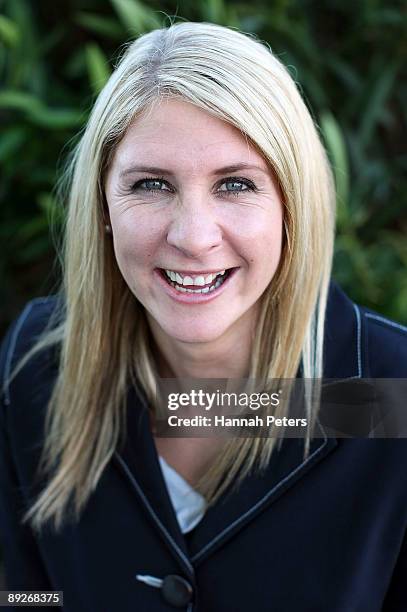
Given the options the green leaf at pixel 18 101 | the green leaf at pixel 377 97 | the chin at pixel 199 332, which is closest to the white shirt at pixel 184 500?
the chin at pixel 199 332

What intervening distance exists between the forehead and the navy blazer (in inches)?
15.9

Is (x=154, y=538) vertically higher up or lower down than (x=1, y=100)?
lower down

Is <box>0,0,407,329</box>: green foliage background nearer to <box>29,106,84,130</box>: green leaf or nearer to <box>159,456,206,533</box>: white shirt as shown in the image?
<box>29,106,84,130</box>: green leaf

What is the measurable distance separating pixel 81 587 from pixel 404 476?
2.17 feet

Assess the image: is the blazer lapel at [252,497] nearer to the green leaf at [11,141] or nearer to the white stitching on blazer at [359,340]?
the white stitching on blazer at [359,340]

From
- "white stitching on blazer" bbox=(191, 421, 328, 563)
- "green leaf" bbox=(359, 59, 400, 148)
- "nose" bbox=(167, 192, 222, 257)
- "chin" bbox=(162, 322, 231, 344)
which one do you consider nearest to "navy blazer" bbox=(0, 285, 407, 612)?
"white stitching on blazer" bbox=(191, 421, 328, 563)

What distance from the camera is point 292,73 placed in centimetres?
255

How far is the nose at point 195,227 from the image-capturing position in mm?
1151

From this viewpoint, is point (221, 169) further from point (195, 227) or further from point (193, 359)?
point (193, 359)

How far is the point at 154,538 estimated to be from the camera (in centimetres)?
142

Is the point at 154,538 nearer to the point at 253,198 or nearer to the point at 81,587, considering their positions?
the point at 81,587

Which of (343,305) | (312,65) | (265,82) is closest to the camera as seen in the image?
(265,82)

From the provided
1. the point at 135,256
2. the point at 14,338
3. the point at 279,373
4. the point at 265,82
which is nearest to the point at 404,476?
the point at 279,373

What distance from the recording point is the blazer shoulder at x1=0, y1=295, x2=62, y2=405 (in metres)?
1.57
